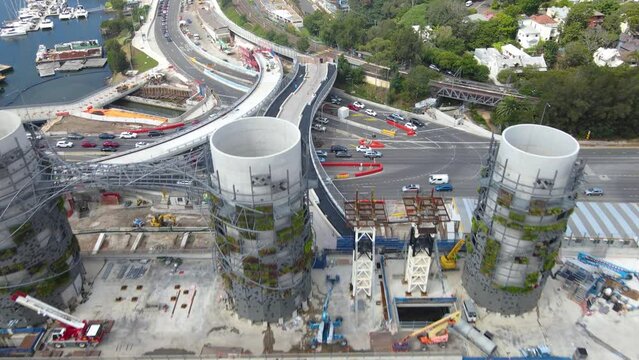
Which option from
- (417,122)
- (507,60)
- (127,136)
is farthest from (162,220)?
(507,60)

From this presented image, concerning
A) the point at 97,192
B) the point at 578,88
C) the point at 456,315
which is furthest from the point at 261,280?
the point at 578,88

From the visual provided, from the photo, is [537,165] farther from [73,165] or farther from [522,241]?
[73,165]

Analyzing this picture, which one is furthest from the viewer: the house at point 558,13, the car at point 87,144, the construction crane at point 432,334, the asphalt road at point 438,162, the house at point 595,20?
the house at point 558,13

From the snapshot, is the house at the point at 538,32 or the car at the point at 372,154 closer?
the car at the point at 372,154

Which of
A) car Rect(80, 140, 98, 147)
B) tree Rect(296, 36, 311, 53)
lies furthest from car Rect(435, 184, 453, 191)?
car Rect(80, 140, 98, 147)

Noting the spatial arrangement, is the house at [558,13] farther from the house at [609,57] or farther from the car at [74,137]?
the car at [74,137]

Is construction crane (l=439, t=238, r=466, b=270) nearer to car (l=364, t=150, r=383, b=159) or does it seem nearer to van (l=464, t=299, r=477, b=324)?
van (l=464, t=299, r=477, b=324)

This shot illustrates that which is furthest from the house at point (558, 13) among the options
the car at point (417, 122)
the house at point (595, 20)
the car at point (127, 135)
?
the car at point (127, 135)

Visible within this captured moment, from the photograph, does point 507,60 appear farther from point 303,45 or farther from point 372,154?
point 303,45
